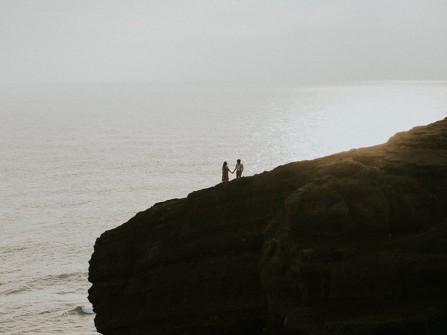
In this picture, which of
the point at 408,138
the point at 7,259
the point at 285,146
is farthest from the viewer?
the point at 285,146

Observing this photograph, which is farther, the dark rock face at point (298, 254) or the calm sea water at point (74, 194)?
the calm sea water at point (74, 194)

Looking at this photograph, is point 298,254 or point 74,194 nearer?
point 298,254

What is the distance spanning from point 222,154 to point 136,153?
25.2 metres

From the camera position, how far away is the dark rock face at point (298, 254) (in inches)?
877

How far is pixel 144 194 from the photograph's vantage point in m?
115

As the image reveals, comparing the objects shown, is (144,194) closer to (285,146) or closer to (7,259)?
(7,259)

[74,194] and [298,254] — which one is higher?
[298,254]

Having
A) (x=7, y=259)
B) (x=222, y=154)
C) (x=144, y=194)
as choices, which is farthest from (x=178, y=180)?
(x=7, y=259)

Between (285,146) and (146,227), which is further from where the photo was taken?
(285,146)

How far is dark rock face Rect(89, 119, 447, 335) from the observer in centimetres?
2228

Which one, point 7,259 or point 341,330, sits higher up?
point 341,330

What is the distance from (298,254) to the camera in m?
22.5

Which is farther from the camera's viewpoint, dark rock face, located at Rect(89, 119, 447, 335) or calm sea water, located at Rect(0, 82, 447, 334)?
calm sea water, located at Rect(0, 82, 447, 334)

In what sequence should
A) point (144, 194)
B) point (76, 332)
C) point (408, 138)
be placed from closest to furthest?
point (408, 138), point (76, 332), point (144, 194)
